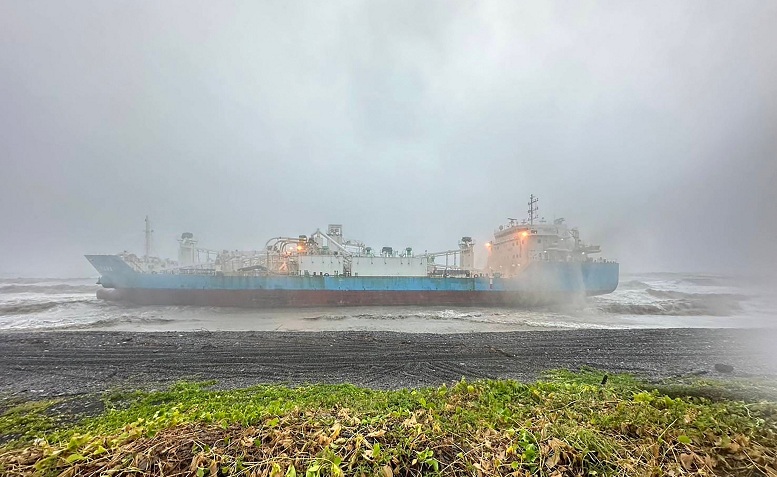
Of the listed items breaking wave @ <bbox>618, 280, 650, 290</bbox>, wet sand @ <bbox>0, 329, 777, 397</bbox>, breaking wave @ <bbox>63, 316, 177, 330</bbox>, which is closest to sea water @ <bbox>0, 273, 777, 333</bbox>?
breaking wave @ <bbox>63, 316, 177, 330</bbox>

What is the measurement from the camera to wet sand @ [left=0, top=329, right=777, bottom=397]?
21.0ft

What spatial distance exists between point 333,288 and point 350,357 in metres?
14.0

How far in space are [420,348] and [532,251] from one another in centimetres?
1885

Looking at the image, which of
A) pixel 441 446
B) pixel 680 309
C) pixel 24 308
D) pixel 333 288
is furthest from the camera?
pixel 333 288

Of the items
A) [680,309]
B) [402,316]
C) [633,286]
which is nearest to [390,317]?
[402,316]

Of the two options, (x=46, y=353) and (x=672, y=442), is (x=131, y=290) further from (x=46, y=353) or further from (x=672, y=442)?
(x=672, y=442)

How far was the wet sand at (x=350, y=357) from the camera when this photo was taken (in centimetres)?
639

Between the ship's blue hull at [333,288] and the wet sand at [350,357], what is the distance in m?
9.85

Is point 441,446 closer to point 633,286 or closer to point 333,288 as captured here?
point 333,288

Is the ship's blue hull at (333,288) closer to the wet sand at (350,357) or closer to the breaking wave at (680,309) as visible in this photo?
the breaking wave at (680,309)

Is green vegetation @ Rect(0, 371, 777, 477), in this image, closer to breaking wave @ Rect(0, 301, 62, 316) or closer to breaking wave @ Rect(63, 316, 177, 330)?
breaking wave @ Rect(63, 316, 177, 330)

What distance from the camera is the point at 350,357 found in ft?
26.2

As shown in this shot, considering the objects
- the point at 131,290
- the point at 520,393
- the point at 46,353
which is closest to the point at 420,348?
the point at 520,393

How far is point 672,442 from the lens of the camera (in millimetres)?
1627
